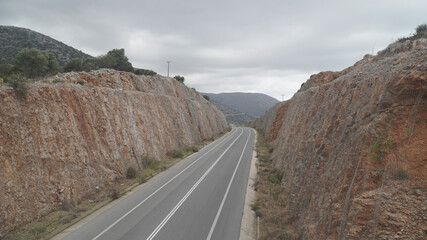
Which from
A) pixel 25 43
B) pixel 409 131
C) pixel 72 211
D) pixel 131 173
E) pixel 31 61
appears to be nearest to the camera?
pixel 409 131

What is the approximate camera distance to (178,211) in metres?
11.2

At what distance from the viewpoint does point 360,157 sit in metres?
6.64

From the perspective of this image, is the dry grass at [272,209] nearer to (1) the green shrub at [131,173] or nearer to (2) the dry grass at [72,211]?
(2) the dry grass at [72,211]

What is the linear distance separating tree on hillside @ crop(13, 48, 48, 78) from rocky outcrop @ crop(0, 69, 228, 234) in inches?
516

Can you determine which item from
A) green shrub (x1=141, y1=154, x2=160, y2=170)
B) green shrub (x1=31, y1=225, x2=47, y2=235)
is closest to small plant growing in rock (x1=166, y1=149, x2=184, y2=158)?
green shrub (x1=141, y1=154, x2=160, y2=170)

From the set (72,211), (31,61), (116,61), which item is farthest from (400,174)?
(116,61)

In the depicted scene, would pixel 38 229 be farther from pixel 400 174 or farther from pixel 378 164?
pixel 400 174

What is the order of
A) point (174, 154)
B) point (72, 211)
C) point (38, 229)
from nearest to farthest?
point (38, 229)
point (72, 211)
point (174, 154)

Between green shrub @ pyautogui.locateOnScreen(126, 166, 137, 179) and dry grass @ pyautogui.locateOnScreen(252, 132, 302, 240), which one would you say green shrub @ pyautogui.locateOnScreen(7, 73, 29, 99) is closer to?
green shrub @ pyautogui.locateOnScreen(126, 166, 137, 179)

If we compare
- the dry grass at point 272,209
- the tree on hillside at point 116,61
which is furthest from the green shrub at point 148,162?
the tree on hillside at point 116,61

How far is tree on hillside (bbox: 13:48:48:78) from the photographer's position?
2920 centimetres

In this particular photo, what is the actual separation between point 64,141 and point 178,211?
8051mm

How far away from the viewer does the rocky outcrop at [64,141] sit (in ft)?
33.2

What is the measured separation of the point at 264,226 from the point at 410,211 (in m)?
6.07
